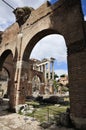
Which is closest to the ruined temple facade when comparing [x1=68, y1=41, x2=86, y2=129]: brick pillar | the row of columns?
[x1=68, y1=41, x2=86, y2=129]: brick pillar

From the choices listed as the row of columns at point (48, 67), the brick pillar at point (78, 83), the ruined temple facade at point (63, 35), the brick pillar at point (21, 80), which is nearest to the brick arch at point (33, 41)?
the ruined temple facade at point (63, 35)

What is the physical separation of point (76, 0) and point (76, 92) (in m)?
4.51

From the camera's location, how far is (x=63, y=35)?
23.9ft

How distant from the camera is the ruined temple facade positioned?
598cm

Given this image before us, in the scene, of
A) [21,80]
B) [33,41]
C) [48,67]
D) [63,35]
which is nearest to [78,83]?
[63,35]

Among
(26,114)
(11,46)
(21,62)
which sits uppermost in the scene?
(11,46)

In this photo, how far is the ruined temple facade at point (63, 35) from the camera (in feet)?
19.6

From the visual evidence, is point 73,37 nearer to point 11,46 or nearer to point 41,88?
point 11,46

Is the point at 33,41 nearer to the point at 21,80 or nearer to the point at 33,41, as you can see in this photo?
the point at 33,41

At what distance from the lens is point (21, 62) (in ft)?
31.6

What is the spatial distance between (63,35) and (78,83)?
2.66 metres

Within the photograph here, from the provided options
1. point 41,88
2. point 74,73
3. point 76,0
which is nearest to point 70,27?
point 76,0

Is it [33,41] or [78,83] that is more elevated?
[33,41]

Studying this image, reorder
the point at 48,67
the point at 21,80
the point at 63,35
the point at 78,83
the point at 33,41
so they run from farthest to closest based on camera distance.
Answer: the point at 48,67
the point at 33,41
the point at 21,80
the point at 63,35
the point at 78,83
